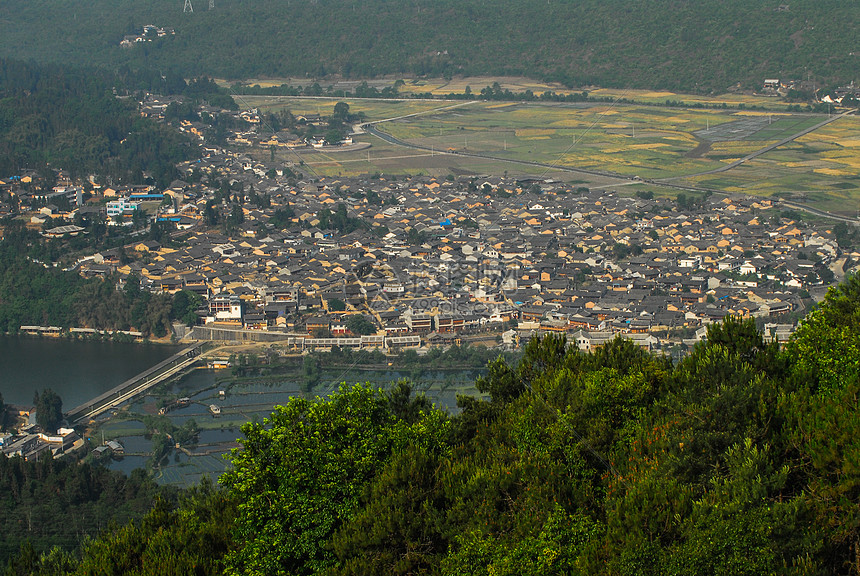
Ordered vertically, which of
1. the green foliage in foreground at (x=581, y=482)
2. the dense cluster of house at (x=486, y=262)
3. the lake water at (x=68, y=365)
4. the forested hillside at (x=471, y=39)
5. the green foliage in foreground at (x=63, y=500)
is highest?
the forested hillside at (x=471, y=39)

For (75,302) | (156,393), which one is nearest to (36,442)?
(156,393)

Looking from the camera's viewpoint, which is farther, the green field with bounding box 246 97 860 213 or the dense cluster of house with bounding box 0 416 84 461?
the green field with bounding box 246 97 860 213

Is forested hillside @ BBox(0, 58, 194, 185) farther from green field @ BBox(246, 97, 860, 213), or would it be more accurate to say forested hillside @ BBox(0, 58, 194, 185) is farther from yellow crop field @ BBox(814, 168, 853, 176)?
yellow crop field @ BBox(814, 168, 853, 176)

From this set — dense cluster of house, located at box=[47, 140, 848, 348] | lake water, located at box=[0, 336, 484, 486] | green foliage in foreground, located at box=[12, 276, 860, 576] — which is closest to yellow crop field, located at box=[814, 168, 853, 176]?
dense cluster of house, located at box=[47, 140, 848, 348]

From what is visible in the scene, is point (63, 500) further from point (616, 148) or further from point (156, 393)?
point (616, 148)

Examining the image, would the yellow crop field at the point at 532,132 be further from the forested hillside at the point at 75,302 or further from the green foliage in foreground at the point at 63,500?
the green foliage in foreground at the point at 63,500

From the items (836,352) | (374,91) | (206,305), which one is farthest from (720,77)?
(836,352)

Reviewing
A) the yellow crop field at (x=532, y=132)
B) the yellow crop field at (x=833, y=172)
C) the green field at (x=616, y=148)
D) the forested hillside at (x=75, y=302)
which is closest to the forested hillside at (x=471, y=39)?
the green field at (x=616, y=148)
